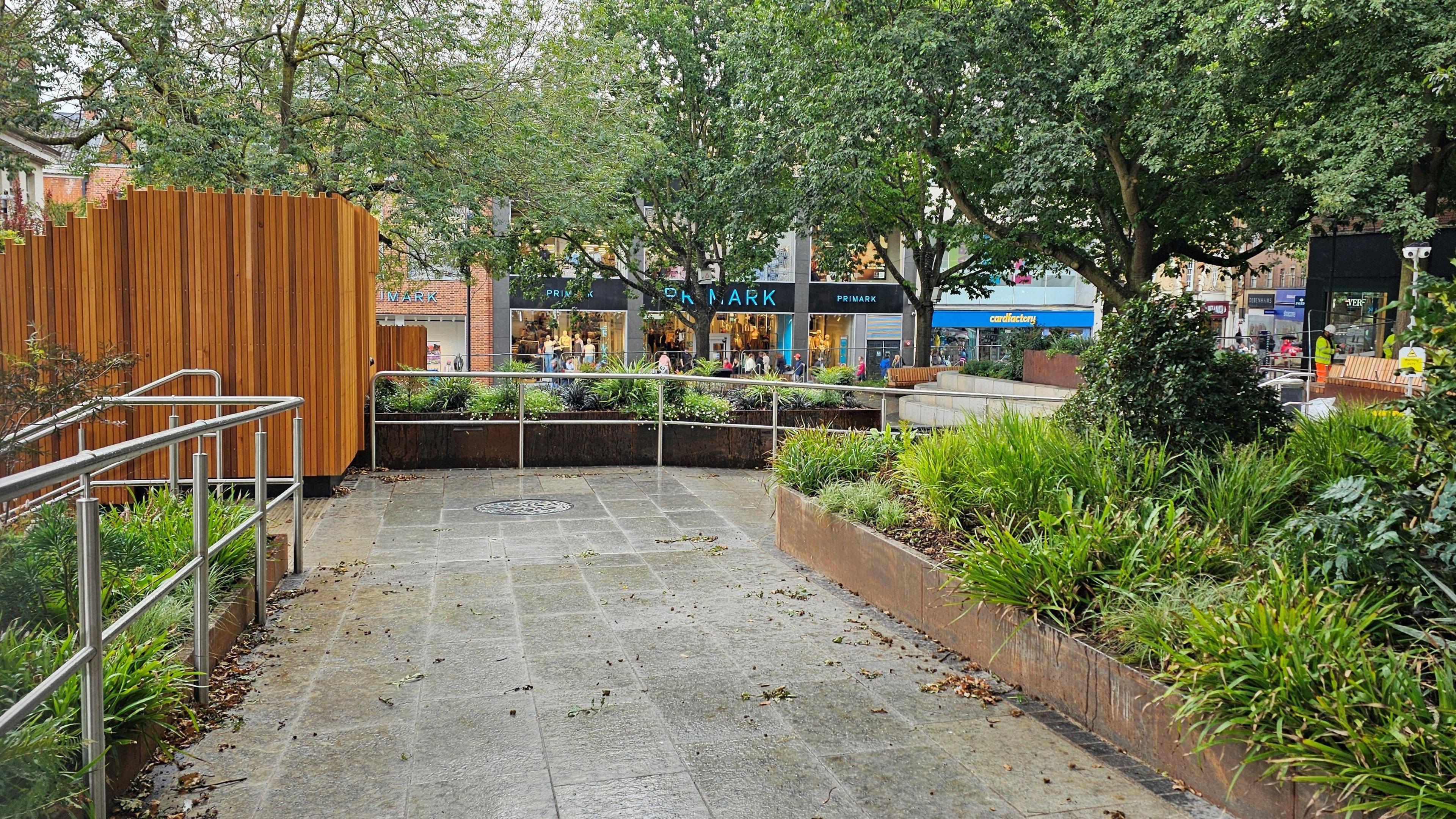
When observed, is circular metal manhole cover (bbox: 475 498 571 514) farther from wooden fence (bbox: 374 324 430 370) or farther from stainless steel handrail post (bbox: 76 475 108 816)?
wooden fence (bbox: 374 324 430 370)

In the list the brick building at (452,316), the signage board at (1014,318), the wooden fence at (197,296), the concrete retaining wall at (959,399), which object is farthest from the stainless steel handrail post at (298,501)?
the signage board at (1014,318)

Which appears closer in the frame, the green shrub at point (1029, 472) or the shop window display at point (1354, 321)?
the green shrub at point (1029, 472)

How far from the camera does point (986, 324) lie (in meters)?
46.2

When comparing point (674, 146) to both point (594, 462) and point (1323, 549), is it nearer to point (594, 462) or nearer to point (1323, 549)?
point (594, 462)

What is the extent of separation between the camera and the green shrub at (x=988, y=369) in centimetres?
2241

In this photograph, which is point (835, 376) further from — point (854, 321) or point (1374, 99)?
point (854, 321)

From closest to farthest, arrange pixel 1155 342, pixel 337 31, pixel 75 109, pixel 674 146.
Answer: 1. pixel 1155 342
2. pixel 75 109
3. pixel 337 31
4. pixel 674 146

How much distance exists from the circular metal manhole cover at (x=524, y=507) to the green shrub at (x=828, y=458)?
2203mm

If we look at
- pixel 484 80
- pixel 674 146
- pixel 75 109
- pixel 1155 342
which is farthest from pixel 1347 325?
pixel 75 109

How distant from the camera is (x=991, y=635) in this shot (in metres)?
4.88

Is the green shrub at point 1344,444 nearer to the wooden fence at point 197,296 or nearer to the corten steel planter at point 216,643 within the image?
the corten steel planter at point 216,643

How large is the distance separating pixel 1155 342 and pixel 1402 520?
Answer: 2364 millimetres

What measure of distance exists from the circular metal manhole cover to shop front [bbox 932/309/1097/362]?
37.3 m

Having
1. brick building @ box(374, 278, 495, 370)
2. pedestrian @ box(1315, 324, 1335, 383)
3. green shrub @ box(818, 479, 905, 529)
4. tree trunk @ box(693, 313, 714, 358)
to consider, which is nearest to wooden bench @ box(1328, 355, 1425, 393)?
pedestrian @ box(1315, 324, 1335, 383)
